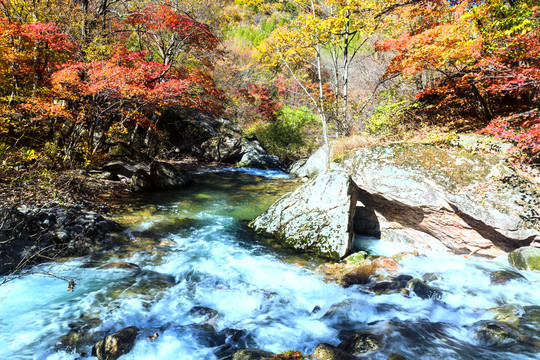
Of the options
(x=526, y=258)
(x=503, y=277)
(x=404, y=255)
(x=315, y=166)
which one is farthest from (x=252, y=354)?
(x=315, y=166)

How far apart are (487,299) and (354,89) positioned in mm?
18279

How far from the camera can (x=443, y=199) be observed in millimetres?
5609

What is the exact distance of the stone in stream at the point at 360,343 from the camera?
310 cm

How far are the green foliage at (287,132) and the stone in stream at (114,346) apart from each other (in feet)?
56.9

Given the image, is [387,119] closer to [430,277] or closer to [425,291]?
[430,277]

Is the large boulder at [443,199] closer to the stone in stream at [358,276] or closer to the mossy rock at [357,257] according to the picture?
the mossy rock at [357,257]

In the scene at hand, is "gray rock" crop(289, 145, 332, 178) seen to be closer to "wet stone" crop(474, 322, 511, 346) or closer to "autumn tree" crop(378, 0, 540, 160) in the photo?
"autumn tree" crop(378, 0, 540, 160)

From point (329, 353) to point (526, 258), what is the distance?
4.63m

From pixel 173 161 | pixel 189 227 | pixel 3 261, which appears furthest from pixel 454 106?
pixel 173 161

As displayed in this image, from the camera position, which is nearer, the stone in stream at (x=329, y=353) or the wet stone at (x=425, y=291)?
the stone in stream at (x=329, y=353)

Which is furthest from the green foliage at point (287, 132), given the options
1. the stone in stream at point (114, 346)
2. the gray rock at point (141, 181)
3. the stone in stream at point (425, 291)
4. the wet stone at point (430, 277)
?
the stone in stream at point (114, 346)

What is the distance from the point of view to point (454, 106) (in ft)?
27.8

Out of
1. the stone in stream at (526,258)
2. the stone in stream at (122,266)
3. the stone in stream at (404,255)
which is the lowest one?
the stone in stream at (122,266)

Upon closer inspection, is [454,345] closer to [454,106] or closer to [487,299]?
[487,299]
